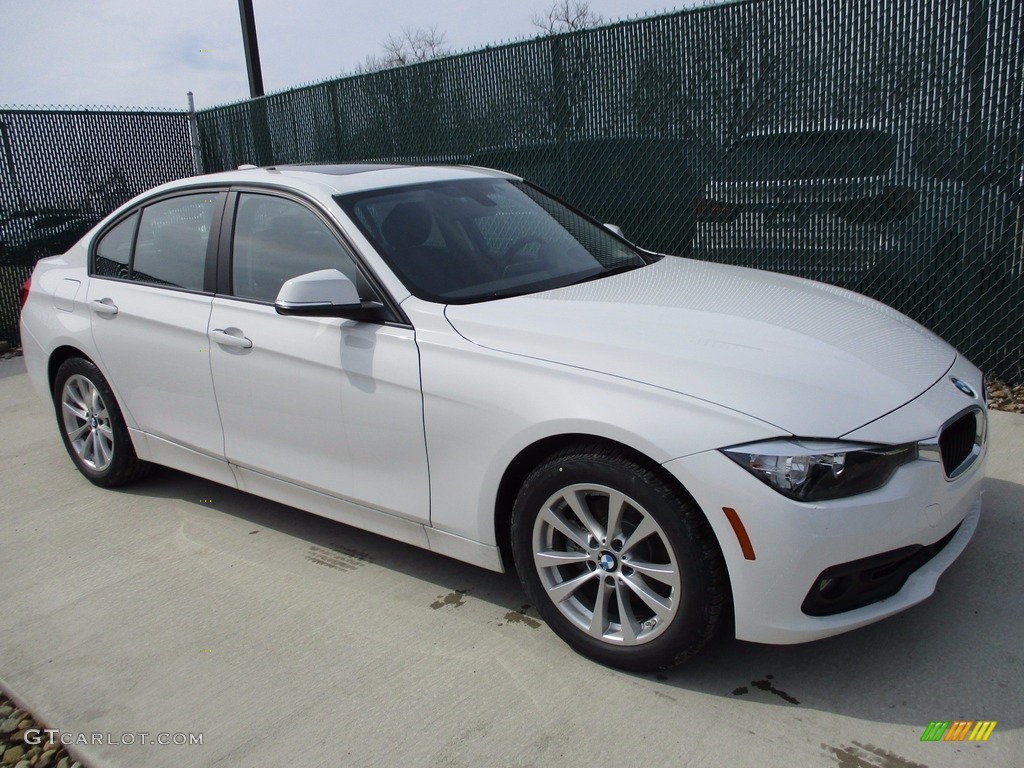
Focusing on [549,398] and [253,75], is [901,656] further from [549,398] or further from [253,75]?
[253,75]

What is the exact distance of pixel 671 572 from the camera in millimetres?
2658

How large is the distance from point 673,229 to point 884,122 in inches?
67.5

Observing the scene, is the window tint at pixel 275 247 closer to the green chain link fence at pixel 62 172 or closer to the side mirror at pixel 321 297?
the side mirror at pixel 321 297

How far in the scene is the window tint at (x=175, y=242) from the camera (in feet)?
13.4

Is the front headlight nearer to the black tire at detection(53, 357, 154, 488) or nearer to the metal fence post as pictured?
the black tire at detection(53, 357, 154, 488)

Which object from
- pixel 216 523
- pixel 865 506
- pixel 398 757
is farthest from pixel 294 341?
pixel 865 506

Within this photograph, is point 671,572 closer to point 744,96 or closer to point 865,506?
point 865,506

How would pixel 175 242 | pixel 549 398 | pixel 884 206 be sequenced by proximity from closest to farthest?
pixel 549 398
pixel 175 242
pixel 884 206

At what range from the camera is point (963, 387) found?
9.95 feet

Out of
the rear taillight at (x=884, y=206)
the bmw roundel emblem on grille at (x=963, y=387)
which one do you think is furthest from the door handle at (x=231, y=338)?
the rear taillight at (x=884, y=206)

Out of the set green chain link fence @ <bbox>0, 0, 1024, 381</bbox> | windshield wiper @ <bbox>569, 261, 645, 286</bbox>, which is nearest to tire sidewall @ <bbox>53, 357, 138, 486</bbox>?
windshield wiper @ <bbox>569, 261, 645, 286</bbox>

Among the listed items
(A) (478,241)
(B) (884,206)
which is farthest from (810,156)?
(A) (478,241)

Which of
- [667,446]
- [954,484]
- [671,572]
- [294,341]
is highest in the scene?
[294,341]

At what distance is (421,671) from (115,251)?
9.72ft
